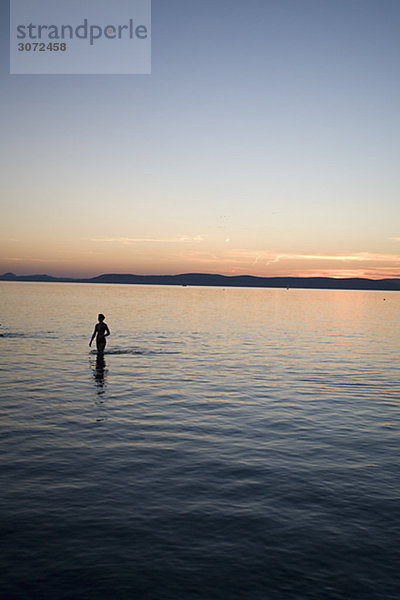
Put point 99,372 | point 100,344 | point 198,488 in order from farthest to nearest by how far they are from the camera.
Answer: point 100,344 < point 99,372 < point 198,488

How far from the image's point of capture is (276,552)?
347 inches

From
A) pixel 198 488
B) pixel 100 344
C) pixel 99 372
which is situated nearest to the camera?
pixel 198 488

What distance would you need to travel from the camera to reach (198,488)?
11.6 m

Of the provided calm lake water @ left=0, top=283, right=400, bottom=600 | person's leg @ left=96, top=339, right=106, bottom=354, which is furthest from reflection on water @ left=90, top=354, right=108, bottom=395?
person's leg @ left=96, top=339, right=106, bottom=354

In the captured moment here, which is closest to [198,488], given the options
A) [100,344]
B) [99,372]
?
[99,372]

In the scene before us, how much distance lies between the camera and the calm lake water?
26.3ft

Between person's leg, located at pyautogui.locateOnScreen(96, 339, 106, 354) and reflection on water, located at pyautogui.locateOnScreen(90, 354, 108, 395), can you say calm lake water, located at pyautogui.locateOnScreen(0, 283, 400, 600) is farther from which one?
person's leg, located at pyautogui.locateOnScreen(96, 339, 106, 354)

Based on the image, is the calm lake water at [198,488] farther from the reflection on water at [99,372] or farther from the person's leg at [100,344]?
the person's leg at [100,344]

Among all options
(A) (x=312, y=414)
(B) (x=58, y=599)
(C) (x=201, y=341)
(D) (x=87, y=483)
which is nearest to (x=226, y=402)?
(A) (x=312, y=414)

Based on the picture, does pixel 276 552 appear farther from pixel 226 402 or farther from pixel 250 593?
pixel 226 402

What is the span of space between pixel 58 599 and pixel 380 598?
5.32 m

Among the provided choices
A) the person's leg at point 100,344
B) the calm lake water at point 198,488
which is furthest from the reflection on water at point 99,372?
the person's leg at point 100,344

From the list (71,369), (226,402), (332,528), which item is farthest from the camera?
(71,369)

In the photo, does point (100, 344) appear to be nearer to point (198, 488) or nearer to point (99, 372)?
point (99, 372)
